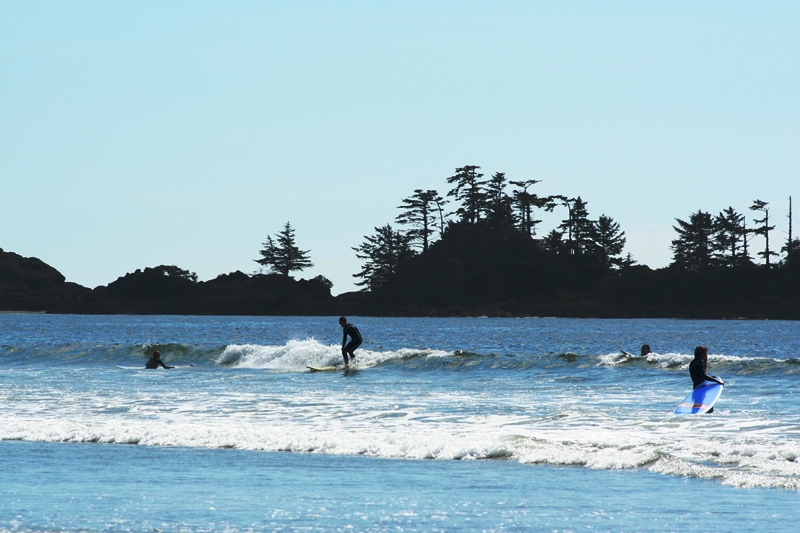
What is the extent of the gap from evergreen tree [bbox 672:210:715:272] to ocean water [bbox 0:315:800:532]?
113 meters

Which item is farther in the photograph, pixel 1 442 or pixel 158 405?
pixel 158 405

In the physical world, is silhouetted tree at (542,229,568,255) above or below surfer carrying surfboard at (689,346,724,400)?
above

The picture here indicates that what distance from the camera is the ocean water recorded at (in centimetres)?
1183

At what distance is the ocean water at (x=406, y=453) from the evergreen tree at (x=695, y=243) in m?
113

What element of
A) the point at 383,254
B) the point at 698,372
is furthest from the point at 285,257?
the point at 698,372

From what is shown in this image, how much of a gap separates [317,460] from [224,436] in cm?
283

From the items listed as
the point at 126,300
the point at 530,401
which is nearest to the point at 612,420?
the point at 530,401

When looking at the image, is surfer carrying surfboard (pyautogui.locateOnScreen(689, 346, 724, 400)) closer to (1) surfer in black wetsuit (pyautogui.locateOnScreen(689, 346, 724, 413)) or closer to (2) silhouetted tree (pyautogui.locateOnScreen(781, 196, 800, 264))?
(1) surfer in black wetsuit (pyautogui.locateOnScreen(689, 346, 724, 413))

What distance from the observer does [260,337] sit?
81.5 metres

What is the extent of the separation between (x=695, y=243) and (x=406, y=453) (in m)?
133

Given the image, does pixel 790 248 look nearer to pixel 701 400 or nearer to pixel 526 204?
pixel 526 204

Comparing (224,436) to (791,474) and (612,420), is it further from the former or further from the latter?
(791,474)

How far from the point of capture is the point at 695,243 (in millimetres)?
144000

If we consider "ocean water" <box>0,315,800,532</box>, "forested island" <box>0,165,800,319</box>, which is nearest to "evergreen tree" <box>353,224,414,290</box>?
"forested island" <box>0,165,800,319</box>
